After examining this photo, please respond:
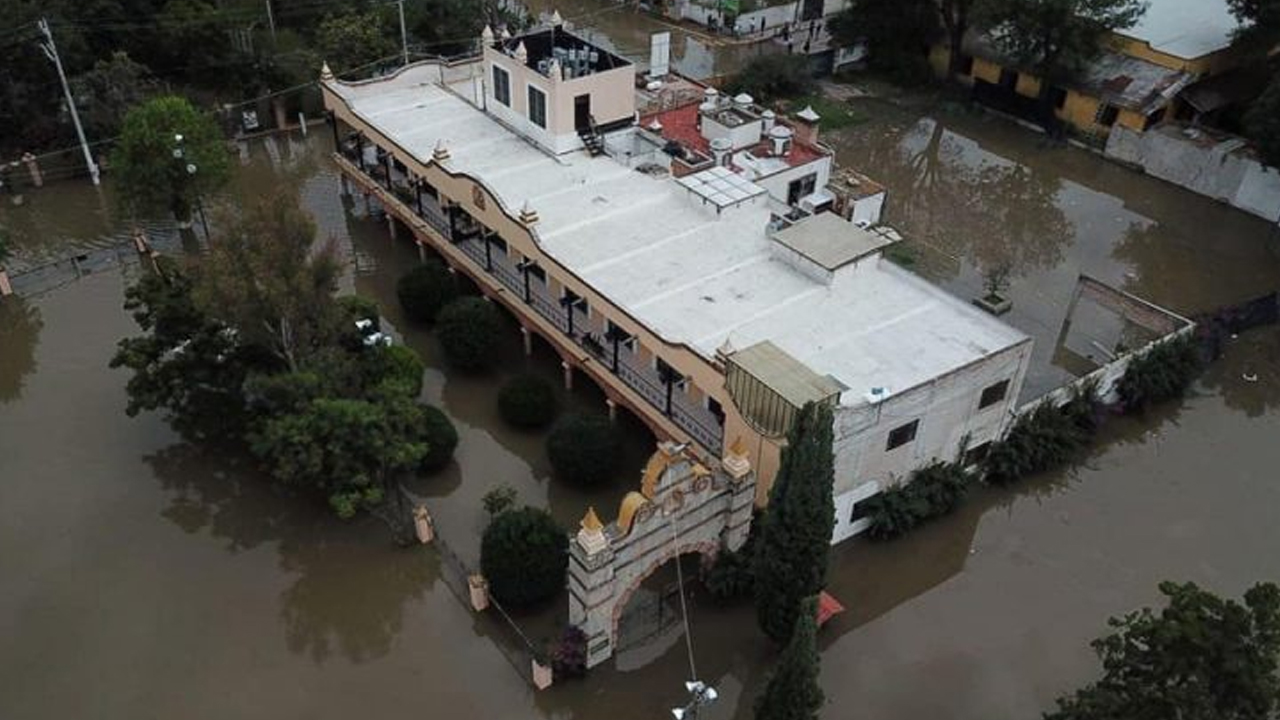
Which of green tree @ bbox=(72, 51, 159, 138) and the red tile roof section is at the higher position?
the red tile roof section

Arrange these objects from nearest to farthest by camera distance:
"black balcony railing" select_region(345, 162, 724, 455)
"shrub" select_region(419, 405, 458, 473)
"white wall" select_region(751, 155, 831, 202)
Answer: "black balcony railing" select_region(345, 162, 724, 455) < "shrub" select_region(419, 405, 458, 473) < "white wall" select_region(751, 155, 831, 202)

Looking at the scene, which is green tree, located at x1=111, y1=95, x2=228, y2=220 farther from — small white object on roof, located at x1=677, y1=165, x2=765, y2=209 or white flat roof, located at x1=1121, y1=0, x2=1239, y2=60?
white flat roof, located at x1=1121, y1=0, x2=1239, y2=60

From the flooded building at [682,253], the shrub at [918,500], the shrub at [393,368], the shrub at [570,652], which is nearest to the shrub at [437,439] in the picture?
the shrub at [393,368]

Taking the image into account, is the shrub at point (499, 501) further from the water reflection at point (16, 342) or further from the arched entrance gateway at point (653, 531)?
the water reflection at point (16, 342)

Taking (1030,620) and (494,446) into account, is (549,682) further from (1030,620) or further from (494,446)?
(1030,620)

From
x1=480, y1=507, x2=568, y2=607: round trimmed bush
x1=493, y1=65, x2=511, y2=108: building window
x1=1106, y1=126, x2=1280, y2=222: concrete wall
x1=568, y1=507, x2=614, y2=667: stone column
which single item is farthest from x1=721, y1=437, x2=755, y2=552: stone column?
x1=1106, y1=126, x2=1280, y2=222: concrete wall

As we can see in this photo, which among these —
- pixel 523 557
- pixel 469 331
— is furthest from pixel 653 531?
pixel 469 331

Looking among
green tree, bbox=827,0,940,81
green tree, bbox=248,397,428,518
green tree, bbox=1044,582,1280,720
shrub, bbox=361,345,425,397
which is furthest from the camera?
green tree, bbox=827,0,940,81
